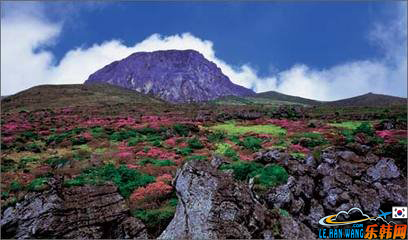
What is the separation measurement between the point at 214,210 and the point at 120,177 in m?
8.37

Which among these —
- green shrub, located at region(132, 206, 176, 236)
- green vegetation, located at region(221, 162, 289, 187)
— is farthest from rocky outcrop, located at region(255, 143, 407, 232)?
green shrub, located at region(132, 206, 176, 236)

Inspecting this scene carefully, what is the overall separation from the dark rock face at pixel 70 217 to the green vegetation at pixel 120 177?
302 cm

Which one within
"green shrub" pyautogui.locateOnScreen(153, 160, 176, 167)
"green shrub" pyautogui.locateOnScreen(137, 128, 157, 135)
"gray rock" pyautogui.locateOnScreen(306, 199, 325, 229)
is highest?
"green shrub" pyautogui.locateOnScreen(137, 128, 157, 135)

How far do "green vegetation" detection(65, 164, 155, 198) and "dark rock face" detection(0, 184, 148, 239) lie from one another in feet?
9.91

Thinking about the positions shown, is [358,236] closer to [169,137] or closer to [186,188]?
[186,188]

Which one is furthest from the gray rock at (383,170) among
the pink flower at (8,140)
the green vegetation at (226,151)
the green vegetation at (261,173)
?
the pink flower at (8,140)

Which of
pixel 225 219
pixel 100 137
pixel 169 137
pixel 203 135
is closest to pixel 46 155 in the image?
pixel 100 137

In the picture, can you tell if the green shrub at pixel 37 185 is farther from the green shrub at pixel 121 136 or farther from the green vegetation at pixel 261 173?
the green shrub at pixel 121 136

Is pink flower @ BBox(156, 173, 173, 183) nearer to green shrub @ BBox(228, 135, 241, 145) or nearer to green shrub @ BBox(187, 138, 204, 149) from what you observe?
green shrub @ BBox(187, 138, 204, 149)

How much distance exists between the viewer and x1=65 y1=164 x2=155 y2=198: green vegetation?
16381 mm

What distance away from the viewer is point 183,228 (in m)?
10.5

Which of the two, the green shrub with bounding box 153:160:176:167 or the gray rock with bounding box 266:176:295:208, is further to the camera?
the green shrub with bounding box 153:160:176:167

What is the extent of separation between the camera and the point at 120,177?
1780 centimetres

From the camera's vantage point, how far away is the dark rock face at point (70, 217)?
36.5 feet
